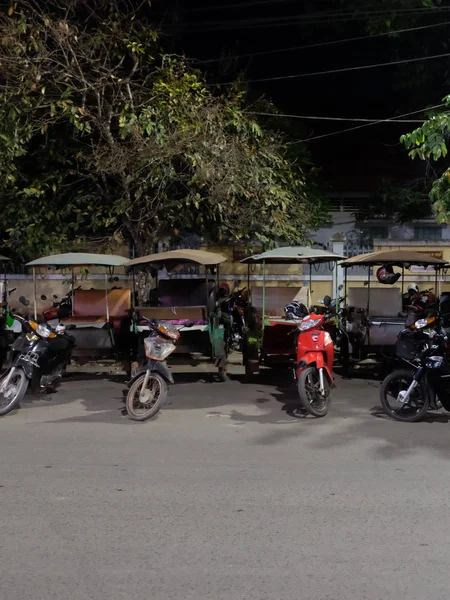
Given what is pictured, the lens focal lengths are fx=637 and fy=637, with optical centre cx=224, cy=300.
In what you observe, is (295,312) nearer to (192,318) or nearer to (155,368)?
(192,318)

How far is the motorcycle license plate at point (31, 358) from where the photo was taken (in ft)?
26.1

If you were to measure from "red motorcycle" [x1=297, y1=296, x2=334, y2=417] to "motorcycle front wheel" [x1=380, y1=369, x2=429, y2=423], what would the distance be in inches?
27.5

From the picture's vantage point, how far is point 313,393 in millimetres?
7711

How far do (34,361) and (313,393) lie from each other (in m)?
Answer: 3.54

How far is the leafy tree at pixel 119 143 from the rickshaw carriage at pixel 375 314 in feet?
8.79

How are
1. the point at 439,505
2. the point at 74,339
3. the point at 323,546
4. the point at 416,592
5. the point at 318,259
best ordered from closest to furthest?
1. the point at 416,592
2. the point at 323,546
3. the point at 439,505
4. the point at 74,339
5. the point at 318,259

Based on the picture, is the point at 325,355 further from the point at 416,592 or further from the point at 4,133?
the point at 4,133

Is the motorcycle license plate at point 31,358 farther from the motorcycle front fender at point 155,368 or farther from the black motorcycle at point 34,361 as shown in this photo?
the motorcycle front fender at point 155,368

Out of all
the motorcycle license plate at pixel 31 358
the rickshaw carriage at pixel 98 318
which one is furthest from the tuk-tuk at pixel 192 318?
the motorcycle license plate at pixel 31 358

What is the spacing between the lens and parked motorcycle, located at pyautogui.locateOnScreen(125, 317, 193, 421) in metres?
7.52

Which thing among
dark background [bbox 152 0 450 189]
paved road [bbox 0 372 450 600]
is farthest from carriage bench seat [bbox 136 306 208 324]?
A: dark background [bbox 152 0 450 189]

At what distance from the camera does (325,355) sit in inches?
317

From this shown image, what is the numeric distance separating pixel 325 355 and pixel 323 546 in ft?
14.0


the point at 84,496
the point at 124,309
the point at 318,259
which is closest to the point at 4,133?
the point at 124,309
